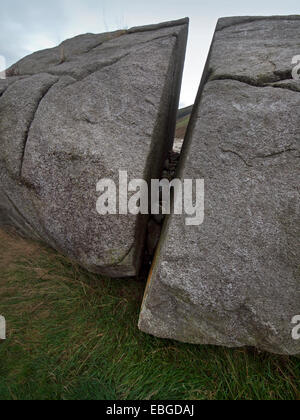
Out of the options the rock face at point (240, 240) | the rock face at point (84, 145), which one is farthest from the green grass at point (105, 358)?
the rock face at point (84, 145)

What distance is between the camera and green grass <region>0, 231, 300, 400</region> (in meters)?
1.61

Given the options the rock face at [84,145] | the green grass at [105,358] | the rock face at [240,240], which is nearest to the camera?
the rock face at [240,240]

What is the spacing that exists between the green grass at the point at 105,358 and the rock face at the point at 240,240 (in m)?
0.27

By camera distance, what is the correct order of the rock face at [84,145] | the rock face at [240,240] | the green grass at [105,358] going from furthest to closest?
the rock face at [84,145], the green grass at [105,358], the rock face at [240,240]

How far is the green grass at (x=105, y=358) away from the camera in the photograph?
5.29ft

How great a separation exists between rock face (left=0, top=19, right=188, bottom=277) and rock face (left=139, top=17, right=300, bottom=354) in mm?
412

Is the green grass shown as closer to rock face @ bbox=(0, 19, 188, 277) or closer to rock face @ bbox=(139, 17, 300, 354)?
rock face @ bbox=(139, 17, 300, 354)

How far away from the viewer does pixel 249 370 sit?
64.7 inches

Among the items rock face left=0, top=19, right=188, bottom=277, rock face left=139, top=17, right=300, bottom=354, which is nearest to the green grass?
rock face left=139, top=17, right=300, bottom=354

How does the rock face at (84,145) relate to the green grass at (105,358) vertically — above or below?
above

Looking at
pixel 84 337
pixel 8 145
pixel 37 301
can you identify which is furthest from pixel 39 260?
pixel 8 145

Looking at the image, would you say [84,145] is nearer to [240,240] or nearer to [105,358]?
[240,240]

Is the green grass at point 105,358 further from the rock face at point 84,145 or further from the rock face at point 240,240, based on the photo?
the rock face at point 84,145
